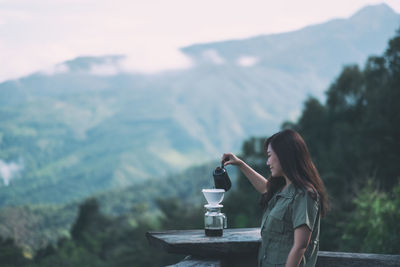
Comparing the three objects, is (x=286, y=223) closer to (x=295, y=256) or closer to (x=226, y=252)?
(x=295, y=256)

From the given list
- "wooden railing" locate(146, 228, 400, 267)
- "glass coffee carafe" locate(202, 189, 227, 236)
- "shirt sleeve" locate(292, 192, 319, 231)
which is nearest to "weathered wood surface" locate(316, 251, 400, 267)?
"wooden railing" locate(146, 228, 400, 267)

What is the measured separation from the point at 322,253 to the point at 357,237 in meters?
11.9

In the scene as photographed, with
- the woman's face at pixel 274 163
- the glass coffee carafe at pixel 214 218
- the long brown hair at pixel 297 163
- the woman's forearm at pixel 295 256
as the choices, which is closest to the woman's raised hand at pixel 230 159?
the glass coffee carafe at pixel 214 218

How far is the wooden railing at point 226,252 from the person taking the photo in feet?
11.6

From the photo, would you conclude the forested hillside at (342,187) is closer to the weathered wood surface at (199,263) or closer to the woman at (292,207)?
the weathered wood surface at (199,263)

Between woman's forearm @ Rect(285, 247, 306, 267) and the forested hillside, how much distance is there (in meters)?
4.91

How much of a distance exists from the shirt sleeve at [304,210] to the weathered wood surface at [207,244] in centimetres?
71

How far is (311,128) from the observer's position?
44.0 meters

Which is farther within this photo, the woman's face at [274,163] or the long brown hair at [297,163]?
the woman's face at [274,163]

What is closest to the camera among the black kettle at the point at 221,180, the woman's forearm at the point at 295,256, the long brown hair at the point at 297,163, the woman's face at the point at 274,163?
the woman's forearm at the point at 295,256

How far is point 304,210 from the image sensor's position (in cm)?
294

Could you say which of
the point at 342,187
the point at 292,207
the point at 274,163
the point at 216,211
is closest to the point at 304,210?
the point at 292,207

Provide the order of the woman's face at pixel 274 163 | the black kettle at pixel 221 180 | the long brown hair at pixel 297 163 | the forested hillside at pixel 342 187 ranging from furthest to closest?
the forested hillside at pixel 342 187 → the black kettle at pixel 221 180 → the woman's face at pixel 274 163 → the long brown hair at pixel 297 163

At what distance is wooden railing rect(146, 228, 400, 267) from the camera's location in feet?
11.6
